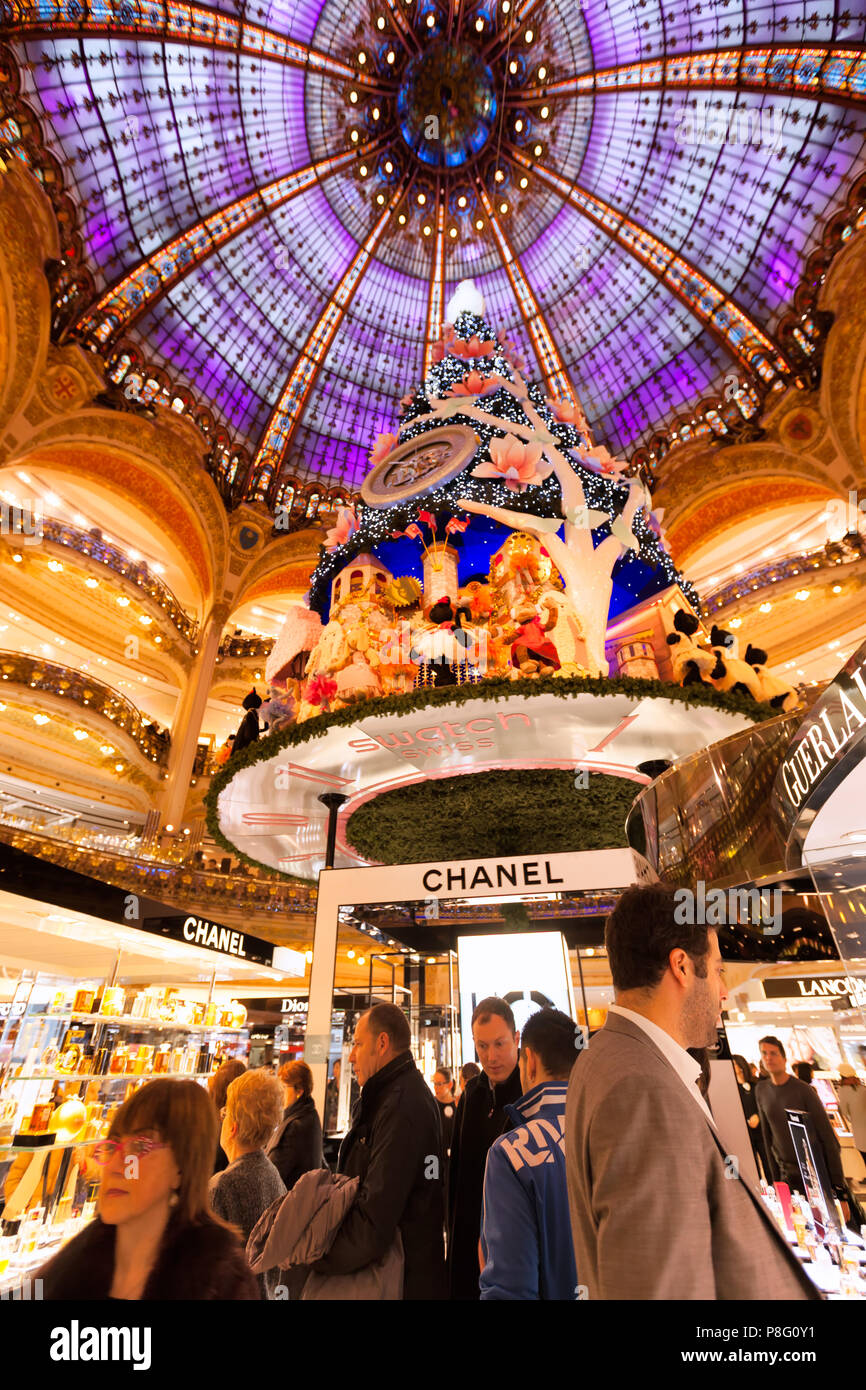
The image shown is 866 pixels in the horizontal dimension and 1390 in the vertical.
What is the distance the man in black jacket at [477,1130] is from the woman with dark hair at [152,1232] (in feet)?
5.68

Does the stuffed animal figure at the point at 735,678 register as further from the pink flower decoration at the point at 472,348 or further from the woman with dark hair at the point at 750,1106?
the pink flower decoration at the point at 472,348

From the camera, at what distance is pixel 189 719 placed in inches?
828

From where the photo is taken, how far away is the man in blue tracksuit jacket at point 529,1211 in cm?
218

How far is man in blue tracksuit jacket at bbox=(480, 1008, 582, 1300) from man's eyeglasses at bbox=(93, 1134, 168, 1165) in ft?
4.08

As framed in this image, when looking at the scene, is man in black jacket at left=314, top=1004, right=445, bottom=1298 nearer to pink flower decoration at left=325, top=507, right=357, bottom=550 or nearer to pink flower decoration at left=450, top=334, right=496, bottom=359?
pink flower decoration at left=325, top=507, right=357, bottom=550

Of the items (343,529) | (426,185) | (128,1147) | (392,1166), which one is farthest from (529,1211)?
(426,185)

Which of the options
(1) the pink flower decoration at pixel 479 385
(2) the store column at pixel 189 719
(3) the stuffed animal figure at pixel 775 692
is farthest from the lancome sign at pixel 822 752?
(2) the store column at pixel 189 719

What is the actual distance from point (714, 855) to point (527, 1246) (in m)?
1.45

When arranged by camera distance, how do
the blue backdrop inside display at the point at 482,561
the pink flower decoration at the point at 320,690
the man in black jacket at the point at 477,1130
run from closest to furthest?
the man in black jacket at the point at 477,1130 → the pink flower decoration at the point at 320,690 → the blue backdrop inside display at the point at 482,561

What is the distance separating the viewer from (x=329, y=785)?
7.28 meters

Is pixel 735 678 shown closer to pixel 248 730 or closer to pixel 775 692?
pixel 775 692

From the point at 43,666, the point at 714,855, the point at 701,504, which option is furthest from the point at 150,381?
the point at 714,855

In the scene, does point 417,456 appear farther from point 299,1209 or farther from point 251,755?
point 299,1209

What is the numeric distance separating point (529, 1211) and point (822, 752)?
1843 mm
